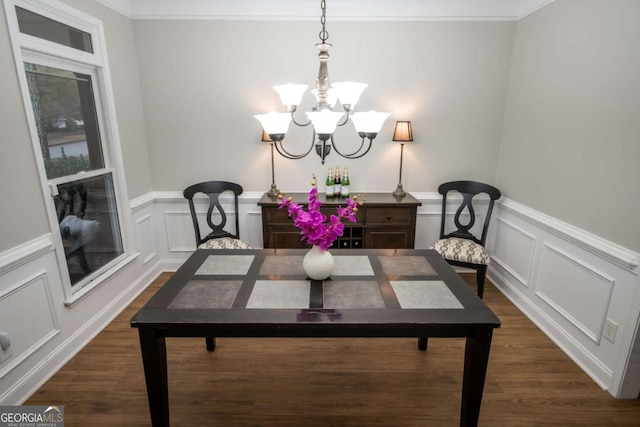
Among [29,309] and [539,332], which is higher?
[29,309]

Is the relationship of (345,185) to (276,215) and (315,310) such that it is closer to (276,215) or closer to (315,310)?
(276,215)

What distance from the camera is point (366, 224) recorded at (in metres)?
3.15

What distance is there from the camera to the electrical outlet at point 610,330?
2.02 m

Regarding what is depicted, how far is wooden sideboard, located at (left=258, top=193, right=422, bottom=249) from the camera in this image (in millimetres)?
3105

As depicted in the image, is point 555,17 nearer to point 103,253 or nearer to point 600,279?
point 600,279

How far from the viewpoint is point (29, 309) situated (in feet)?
6.65

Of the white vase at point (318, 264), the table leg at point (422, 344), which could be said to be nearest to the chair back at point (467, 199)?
the table leg at point (422, 344)

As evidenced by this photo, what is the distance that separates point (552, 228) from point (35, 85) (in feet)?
12.0

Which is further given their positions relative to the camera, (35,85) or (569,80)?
(569,80)

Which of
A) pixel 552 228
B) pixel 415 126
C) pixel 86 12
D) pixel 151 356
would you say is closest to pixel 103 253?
pixel 151 356

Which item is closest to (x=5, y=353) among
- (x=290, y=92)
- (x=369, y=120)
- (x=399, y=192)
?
(x=290, y=92)

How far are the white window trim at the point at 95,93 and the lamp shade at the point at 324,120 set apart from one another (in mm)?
1747

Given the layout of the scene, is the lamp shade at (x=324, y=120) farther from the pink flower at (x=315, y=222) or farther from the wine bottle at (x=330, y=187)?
the wine bottle at (x=330, y=187)

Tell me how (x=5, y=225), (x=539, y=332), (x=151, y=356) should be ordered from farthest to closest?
1. (x=539, y=332)
2. (x=5, y=225)
3. (x=151, y=356)
